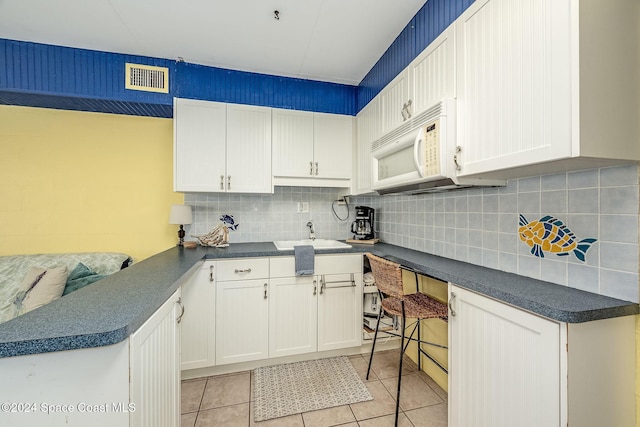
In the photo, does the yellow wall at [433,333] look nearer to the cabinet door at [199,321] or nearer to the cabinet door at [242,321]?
the cabinet door at [242,321]

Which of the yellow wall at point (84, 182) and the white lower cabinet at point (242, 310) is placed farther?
the yellow wall at point (84, 182)

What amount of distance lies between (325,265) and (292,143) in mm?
1133

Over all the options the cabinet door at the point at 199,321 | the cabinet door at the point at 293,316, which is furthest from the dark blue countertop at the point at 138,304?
the cabinet door at the point at 293,316

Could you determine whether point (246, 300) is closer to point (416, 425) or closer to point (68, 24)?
point (416, 425)

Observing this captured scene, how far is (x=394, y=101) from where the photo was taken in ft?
6.65

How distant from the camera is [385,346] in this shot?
2461 millimetres

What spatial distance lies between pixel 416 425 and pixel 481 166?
1.49m

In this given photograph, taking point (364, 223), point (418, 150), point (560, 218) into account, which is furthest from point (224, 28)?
point (560, 218)

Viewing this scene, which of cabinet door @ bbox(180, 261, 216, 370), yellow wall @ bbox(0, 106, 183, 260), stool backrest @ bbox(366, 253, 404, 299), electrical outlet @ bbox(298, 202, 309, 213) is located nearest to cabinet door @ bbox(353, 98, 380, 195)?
electrical outlet @ bbox(298, 202, 309, 213)

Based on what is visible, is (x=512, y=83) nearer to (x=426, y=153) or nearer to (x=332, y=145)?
(x=426, y=153)

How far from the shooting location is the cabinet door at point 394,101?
190 cm

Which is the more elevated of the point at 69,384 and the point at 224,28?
the point at 224,28

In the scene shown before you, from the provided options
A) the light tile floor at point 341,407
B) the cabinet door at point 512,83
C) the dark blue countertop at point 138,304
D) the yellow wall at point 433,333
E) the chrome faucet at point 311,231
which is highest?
the cabinet door at point 512,83

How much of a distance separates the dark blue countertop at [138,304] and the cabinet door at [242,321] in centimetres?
54
